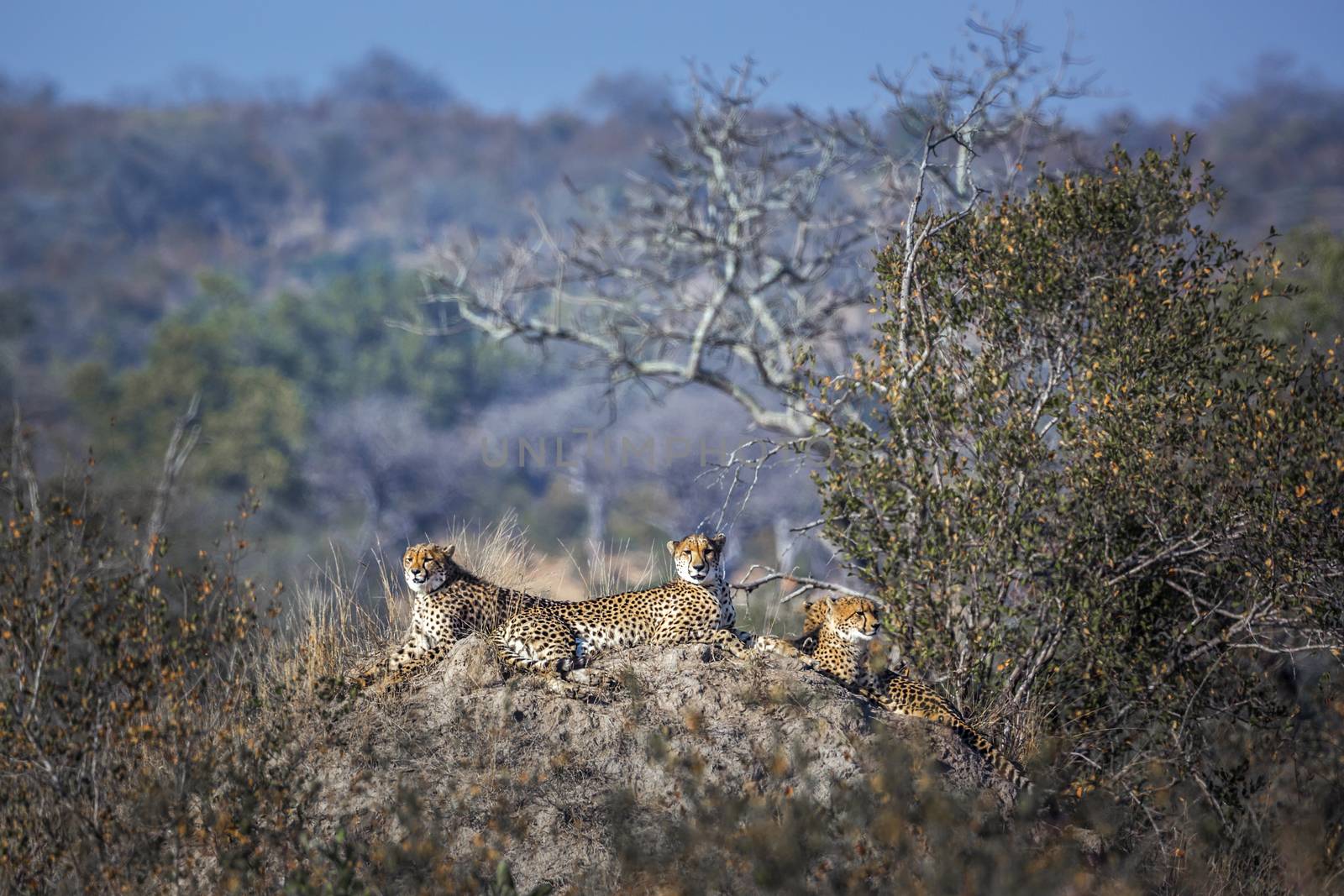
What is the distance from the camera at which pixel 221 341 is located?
1699 inches

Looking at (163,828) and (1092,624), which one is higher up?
(1092,624)

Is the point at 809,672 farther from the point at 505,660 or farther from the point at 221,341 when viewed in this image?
the point at 221,341

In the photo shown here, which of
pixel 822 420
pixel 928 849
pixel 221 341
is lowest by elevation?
pixel 928 849

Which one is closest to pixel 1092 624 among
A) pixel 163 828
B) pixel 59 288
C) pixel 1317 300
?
pixel 163 828

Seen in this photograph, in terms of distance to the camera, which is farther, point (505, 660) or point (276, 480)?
point (276, 480)

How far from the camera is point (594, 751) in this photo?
22.1ft

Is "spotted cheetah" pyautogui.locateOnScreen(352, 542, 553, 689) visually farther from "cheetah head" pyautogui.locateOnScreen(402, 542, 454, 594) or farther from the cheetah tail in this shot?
the cheetah tail

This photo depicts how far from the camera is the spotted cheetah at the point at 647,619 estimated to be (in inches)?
287

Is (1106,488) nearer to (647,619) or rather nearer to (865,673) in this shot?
(865,673)

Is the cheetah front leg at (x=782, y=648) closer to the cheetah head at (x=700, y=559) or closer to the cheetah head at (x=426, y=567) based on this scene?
the cheetah head at (x=700, y=559)

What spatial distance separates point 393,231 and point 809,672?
227ft

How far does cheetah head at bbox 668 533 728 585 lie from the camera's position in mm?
7656

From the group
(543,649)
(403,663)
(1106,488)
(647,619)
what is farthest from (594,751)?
(1106,488)

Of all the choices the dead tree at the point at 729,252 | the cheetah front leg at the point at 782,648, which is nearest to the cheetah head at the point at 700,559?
the cheetah front leg at the point at 782,648
